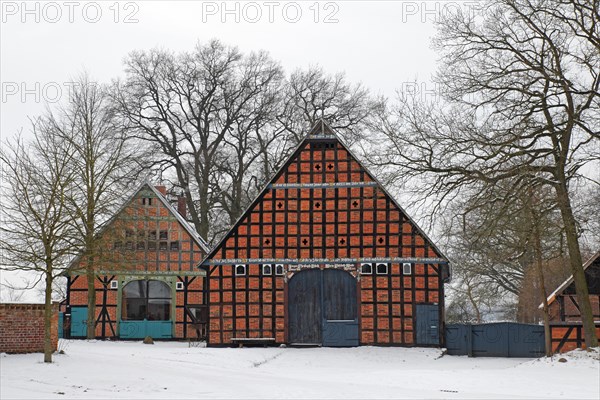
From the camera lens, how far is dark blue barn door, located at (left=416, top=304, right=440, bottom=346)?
27.8 metres

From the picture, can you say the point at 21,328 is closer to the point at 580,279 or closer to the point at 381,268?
the point at 381,268

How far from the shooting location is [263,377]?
18734 millimetres

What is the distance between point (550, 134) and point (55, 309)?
13870 mm

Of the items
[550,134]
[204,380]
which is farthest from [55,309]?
[550,134]

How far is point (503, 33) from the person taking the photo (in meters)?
22.1

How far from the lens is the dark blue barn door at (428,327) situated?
2780 cm

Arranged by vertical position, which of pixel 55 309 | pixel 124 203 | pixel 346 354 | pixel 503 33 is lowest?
pixel 346 354

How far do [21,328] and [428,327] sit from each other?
14.0 meters

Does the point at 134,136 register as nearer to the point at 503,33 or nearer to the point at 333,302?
the point at 333,302

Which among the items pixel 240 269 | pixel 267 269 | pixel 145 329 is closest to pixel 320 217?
pixel 267 269

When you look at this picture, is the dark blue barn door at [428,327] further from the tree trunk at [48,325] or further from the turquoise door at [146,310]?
the tree trunk at [48,325]

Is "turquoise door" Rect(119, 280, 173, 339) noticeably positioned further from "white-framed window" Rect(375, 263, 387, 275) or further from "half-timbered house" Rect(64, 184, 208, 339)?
"white-framed window" Rect(375, 263, 387, 275)

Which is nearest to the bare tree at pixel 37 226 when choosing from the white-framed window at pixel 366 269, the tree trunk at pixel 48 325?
the tree trunk at pixel 48 325

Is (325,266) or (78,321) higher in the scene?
(325,266)
